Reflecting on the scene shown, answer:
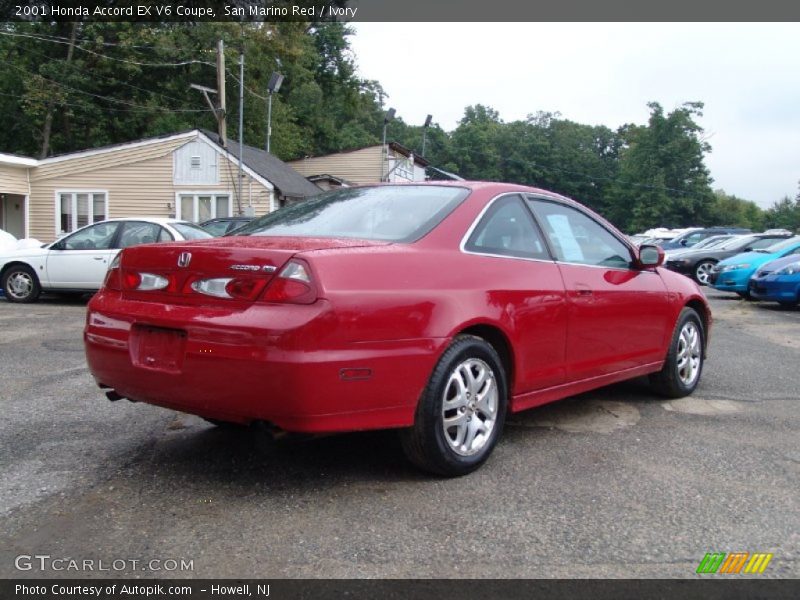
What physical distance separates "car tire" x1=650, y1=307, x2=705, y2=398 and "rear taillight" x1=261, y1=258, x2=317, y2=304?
10.9 feet

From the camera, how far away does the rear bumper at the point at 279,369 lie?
10.2ft

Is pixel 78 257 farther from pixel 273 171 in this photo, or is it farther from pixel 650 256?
pixel 273 171

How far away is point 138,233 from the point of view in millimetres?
11539

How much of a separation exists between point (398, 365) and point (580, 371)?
1.64 m

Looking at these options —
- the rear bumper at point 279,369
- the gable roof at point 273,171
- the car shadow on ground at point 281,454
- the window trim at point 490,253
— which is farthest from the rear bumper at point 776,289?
the gable roof at point 273,171

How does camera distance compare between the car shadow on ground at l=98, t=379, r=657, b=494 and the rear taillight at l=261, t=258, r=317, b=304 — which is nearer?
the rear taillight at l=261, t=258, r=317, b=304

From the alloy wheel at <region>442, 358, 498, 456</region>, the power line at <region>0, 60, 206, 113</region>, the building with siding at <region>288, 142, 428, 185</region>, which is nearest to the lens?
the alloy wheel at <region>442, 358, 498, 456</region>

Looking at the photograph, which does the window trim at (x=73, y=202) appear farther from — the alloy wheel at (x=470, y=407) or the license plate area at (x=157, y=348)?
the alloy wheel at (x=470, y=407)

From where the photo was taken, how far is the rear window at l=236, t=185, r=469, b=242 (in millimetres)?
3883

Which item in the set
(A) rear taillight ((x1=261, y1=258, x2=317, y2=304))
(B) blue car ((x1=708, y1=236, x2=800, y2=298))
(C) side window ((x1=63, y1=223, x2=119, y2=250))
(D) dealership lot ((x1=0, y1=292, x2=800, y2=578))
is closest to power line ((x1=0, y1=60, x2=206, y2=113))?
(C) side window ((x1=63, y1=223, x2=119, y2=250))

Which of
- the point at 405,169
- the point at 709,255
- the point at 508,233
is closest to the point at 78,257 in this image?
the point at 508,233

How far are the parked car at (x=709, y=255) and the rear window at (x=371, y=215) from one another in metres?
16.8

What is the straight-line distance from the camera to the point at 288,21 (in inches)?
1642

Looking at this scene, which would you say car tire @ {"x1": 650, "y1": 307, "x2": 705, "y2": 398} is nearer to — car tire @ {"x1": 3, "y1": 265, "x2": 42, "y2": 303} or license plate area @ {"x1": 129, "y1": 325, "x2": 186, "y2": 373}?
license plate area @ {"x1": 129, "y1": 325, "x2": 186, "y2": 373}
